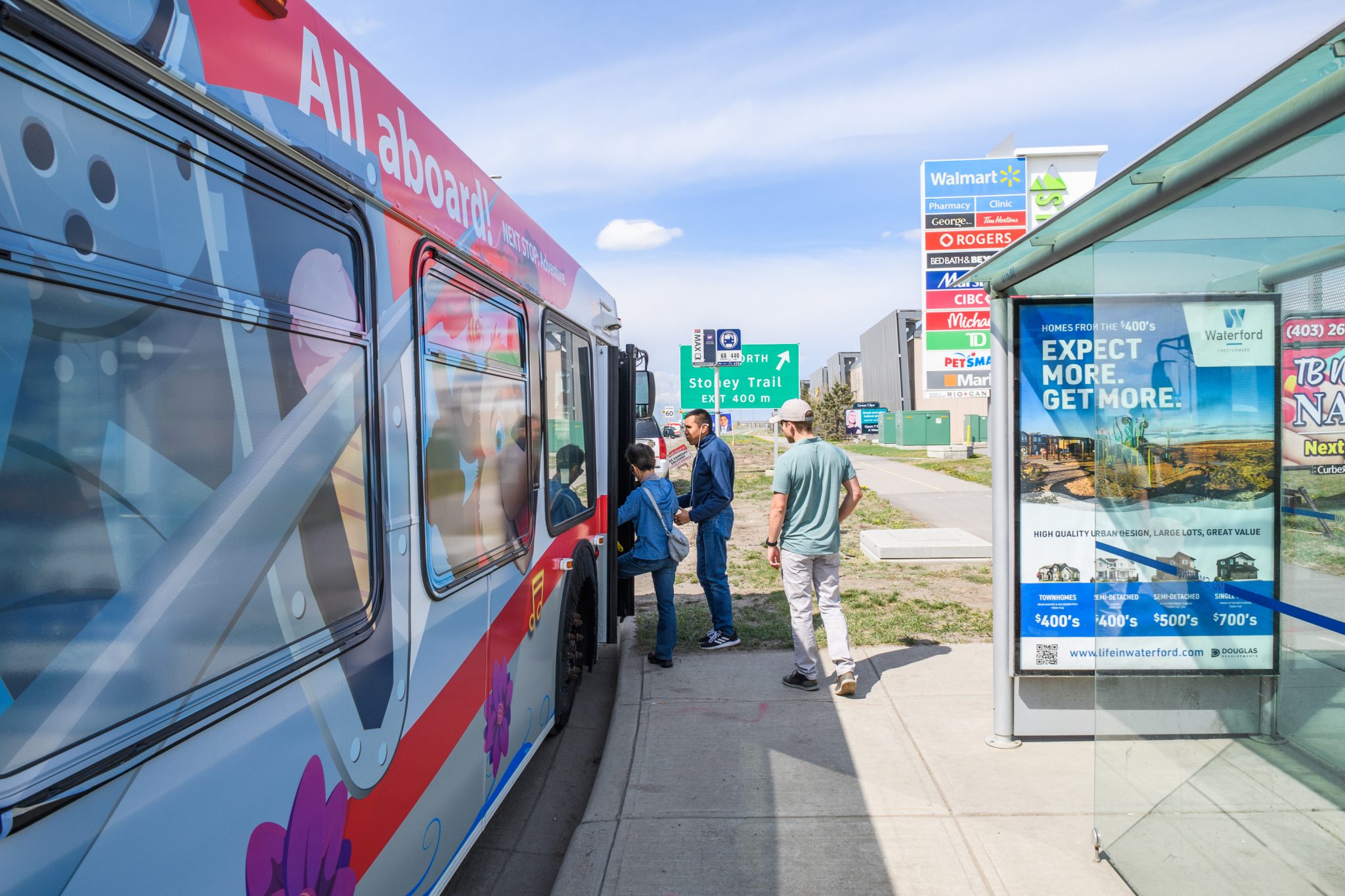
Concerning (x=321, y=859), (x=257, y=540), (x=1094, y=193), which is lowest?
(x=321, y=859)

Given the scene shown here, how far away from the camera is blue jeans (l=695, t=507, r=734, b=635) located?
6668 millimetres

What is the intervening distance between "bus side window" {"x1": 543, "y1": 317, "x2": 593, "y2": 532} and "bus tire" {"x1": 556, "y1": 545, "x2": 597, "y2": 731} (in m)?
0.34

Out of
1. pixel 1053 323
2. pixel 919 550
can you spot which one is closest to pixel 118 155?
pixel 1053 323

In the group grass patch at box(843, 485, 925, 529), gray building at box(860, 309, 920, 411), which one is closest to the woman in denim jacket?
grass patch at box(843, 485, 925, 529)

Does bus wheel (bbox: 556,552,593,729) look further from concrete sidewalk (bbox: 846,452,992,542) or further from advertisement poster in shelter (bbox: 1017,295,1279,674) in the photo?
concrete sidewalk (bbox: 846,452,992,542)

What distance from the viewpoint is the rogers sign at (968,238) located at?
12.3 metres

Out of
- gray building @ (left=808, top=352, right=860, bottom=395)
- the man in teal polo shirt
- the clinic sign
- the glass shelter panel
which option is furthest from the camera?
gray building @ (left=808, top=352, right=860, bottom=395)

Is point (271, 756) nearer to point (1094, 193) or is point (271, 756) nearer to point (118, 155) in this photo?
point (118, 155)

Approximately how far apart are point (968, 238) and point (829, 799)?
33.0ft

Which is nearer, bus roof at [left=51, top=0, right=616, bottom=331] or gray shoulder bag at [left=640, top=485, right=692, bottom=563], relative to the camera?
bus roof at [left=51, top=0, right=616, bottom=331]

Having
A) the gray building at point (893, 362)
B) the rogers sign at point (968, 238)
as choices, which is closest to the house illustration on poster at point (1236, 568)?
the rogers sign at point (968, 238)

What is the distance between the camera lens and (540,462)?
4289 mm

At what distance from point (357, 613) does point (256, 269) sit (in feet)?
3.02

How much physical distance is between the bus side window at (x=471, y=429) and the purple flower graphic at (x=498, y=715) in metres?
0.49
